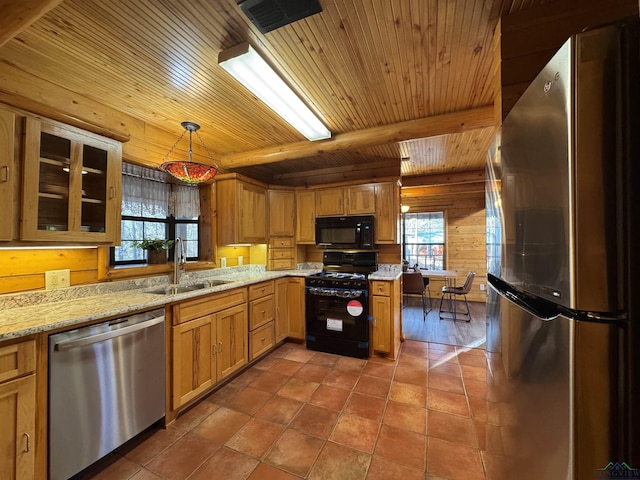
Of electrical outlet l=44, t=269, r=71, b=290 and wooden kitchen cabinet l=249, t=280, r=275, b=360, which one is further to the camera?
wooden kitchen cabinet l=249, t=280, r=275, b=360

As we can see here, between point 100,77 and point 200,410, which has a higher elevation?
point 100,77

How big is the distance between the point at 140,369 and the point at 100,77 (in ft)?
6.73

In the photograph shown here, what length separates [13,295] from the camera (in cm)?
164

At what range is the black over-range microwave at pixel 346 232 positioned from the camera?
3436 millimetres

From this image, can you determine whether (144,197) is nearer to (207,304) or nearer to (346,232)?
(207,304)

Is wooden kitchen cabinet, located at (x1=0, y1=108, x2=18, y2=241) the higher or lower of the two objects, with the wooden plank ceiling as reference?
lower

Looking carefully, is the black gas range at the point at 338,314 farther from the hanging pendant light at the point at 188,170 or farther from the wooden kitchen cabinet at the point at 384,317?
the hanging pendant light at the point at 188,170

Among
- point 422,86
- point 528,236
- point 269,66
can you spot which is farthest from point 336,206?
point 528,236

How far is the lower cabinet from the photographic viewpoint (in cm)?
198

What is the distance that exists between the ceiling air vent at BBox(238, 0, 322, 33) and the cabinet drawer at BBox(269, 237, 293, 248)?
2719mm

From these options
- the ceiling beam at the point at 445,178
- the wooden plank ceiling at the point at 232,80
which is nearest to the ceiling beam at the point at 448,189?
the ceiling beam at the point at 445,178

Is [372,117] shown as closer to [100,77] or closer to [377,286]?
[377,286]

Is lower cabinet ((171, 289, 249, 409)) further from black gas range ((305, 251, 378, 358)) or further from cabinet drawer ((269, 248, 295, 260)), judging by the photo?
cabinet drawer ((269, 248, 295, 260))

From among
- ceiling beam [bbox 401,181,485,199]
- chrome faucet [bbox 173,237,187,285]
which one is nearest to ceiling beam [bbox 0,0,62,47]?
chrome faucet [bbox 173,237,187,285]
